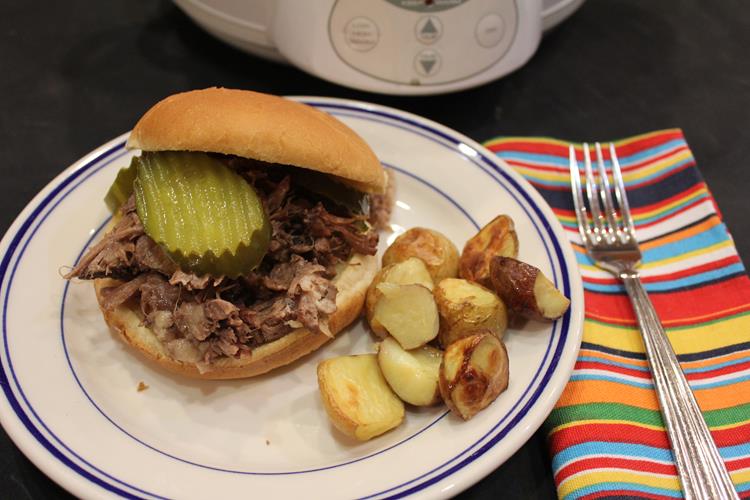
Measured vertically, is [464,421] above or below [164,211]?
below

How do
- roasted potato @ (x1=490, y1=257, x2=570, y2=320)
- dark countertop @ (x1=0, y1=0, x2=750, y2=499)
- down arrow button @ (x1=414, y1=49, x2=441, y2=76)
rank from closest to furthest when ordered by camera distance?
roasted potato @ (x1=490, y1=257, x2=570, y2=320) → down arrow button @ (x1=414, y1=49, x2=441, y2=76) → dark countertop @ (x1=0, y1=0, x2=750, y2=499)

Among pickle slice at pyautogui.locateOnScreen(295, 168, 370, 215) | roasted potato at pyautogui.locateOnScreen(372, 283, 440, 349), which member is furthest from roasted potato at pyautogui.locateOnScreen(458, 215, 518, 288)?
pickle slice at pyautogui.locateOnScreen(295, 168, 370, 215)

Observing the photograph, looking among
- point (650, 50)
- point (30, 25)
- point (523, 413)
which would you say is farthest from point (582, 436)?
point (30, 25)

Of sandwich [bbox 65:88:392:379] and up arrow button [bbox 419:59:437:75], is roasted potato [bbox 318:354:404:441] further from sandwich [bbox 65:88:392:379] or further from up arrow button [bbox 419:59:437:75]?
up arrow button [bbox 419:59:437:75]

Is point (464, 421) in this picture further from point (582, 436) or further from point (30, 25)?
point (30, 25)

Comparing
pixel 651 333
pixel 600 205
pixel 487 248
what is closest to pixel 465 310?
pixel 487 248

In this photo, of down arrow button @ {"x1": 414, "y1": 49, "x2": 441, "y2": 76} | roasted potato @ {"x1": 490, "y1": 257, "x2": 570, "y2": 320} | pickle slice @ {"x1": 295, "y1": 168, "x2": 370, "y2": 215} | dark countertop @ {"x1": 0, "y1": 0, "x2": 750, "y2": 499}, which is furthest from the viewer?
dark countertop @ {"x1": 0, "y1": 0, "x2": 750, "y2": 499}

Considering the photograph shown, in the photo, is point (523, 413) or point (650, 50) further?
point (650, 50)
